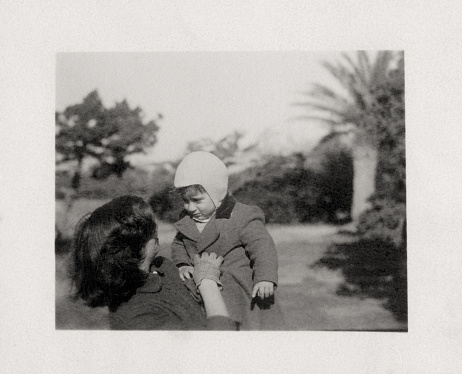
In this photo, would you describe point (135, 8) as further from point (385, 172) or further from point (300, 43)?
point (385, 172)

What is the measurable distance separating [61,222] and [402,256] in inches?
60.4

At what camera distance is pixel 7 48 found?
2723mm

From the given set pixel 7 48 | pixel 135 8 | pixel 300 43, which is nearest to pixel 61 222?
pixel 7 48

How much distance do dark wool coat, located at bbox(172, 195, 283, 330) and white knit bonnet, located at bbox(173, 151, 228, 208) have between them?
57 millimetres

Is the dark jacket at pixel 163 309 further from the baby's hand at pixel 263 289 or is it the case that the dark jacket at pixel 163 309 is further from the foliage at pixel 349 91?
the foliage at pixel 349 91

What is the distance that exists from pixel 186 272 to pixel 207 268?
0.33ft

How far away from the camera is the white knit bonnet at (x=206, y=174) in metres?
2.67

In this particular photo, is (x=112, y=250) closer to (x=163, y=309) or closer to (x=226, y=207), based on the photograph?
(x=163, y=309)

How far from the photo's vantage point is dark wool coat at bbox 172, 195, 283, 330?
263 cm

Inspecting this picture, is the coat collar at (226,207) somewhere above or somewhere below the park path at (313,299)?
above

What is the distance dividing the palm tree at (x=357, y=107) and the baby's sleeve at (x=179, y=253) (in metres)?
0.77

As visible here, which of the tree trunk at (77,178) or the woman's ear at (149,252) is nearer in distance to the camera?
the woman's ear at (149,252)

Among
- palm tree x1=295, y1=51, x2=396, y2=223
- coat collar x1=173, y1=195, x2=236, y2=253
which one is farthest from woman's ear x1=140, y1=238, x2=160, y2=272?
palm tree x1=295, y1=51, x2=396, y2=223

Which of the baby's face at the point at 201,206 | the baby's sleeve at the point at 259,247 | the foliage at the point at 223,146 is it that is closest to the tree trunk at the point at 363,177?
the baby's sleeve at the point at 259,247
